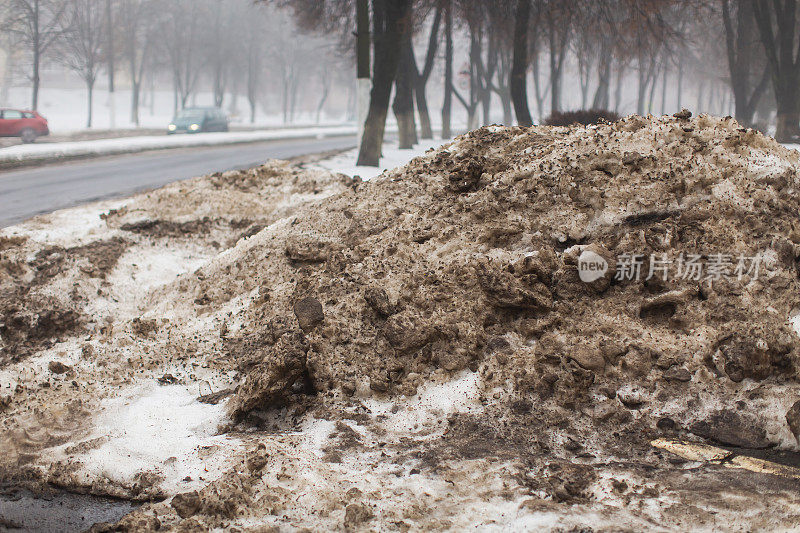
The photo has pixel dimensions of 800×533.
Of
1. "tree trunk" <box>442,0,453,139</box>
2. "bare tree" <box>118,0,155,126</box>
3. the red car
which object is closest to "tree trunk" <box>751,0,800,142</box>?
"tree trunk" <box>442,0,453,139</box>

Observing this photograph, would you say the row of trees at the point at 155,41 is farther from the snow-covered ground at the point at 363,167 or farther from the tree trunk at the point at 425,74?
the snow-covered ground at the point at 363,167

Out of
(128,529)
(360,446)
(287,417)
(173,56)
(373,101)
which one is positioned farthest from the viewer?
(173,56)

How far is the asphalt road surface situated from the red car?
257 inches

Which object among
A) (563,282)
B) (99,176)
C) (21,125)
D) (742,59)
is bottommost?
(563,282)

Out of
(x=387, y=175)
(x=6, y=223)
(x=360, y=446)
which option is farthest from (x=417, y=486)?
(x=6, y=223)

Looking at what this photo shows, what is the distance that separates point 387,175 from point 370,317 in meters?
1.95

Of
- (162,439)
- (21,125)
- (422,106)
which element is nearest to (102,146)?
(21,125)

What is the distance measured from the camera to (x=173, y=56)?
4203 cm

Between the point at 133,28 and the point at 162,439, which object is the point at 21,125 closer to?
the point at 133,28

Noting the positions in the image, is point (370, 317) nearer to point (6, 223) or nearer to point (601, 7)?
point (6, 223)

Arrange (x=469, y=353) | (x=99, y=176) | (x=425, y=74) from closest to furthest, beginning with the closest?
(x=469, y=353) < (x=99, y=176) < (x=425, y=74)

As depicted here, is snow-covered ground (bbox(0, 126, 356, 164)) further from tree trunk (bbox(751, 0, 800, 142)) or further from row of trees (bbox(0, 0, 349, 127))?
tree trunk (bbox(751, 0, 800, 142))

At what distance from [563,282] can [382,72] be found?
9503 millimetres

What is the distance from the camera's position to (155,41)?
144 feet
